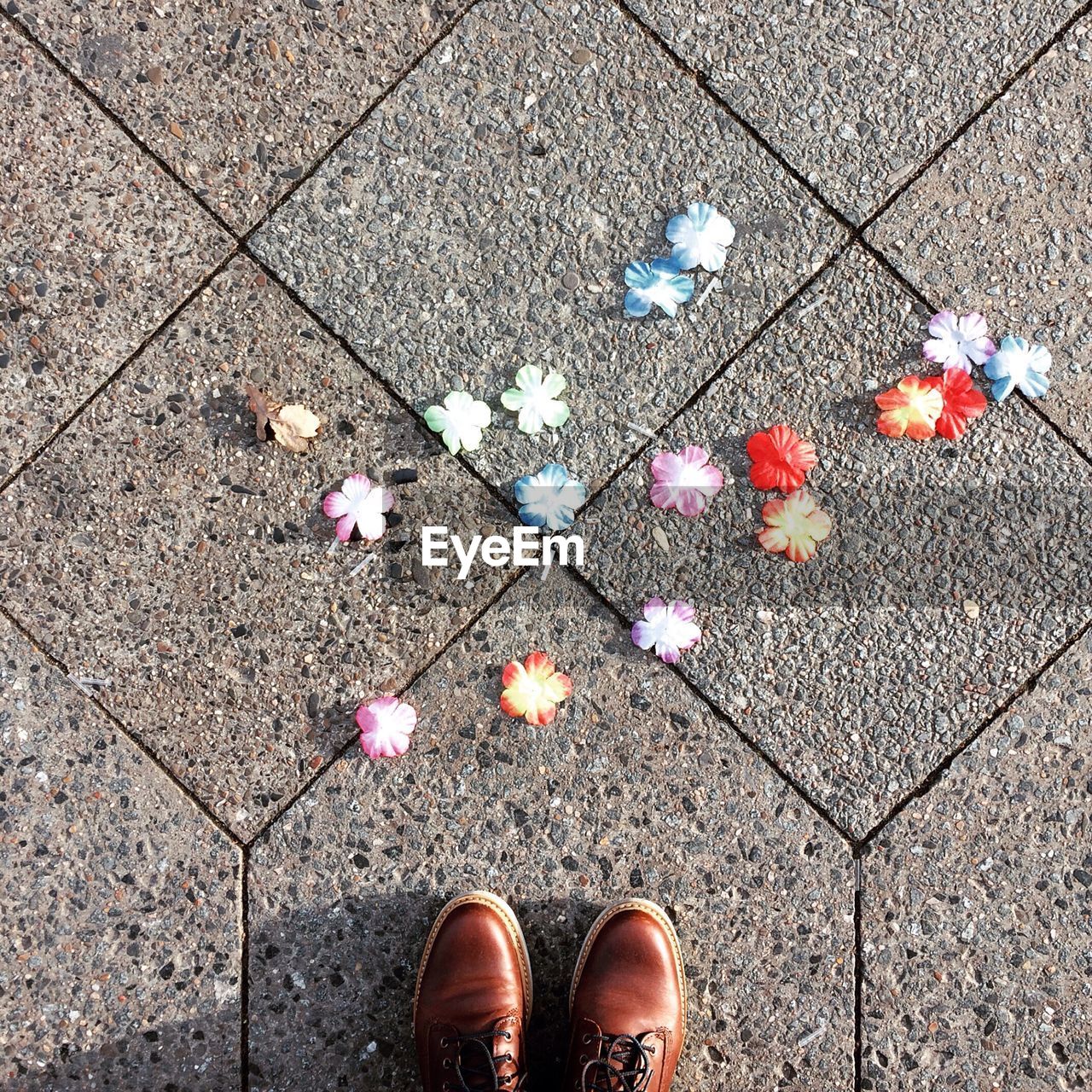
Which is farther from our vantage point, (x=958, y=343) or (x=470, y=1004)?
(x=958, y=343)

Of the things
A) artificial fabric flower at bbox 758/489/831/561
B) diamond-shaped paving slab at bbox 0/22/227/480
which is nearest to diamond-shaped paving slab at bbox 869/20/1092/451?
artificial fabric flower at bbox 758/489/831/561

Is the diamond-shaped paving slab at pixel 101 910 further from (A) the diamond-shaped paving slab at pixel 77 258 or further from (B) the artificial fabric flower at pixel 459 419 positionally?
(B) the artificial fabric flower at pixel 459 419

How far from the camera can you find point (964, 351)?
203cm

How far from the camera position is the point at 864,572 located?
203 cm

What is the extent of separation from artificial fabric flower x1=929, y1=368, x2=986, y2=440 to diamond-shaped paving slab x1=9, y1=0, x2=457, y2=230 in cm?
151

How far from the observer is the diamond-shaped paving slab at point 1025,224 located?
2059mm

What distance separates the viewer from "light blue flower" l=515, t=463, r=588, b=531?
6.63ft

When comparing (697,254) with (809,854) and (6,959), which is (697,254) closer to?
(809,854)

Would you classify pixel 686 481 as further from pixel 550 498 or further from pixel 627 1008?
pixel 627 1008

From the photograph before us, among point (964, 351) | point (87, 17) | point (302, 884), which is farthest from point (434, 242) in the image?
point (302, 884)

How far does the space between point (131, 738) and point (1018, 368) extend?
7.50 ft

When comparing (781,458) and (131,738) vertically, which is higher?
(781,458)

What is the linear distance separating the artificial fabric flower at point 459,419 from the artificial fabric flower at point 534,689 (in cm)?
54

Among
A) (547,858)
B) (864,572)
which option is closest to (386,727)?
(547,858)
